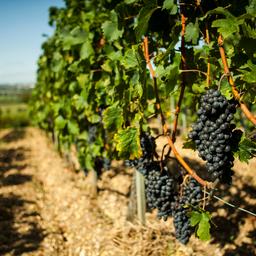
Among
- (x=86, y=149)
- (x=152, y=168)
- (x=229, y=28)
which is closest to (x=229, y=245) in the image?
(x=152, y=168)

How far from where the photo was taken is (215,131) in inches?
87.7

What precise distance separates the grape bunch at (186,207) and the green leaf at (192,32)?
1202mm

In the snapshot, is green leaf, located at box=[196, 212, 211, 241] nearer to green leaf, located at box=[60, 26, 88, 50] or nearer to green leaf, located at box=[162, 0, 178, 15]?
green leaf, located at box=[162, 0, 178, 15]

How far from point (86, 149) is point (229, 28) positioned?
4.76 metres

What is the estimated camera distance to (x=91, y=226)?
5.71m

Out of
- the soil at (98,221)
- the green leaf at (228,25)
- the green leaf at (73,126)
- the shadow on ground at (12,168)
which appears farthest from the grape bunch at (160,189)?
the shadow on ground at (12,168)

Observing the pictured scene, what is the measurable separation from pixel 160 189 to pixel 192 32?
1397 millimetres

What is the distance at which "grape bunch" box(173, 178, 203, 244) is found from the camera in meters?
2.92

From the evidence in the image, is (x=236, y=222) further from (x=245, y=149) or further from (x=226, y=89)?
(x=226, y=89)

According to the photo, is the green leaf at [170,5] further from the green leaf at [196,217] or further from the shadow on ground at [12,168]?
the shadow on ground at [12,168]

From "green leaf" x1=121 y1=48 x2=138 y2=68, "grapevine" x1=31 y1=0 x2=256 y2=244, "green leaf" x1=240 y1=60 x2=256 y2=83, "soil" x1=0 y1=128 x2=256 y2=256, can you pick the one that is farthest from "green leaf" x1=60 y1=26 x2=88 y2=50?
"green leaf" x1=240 y1=60 x2=256 y2=83

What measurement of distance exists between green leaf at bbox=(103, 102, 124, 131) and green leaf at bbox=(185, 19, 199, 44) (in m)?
0.97

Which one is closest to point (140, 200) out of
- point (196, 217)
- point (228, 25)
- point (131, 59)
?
point (196, 217)

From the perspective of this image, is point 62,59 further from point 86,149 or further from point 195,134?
point 195,134
